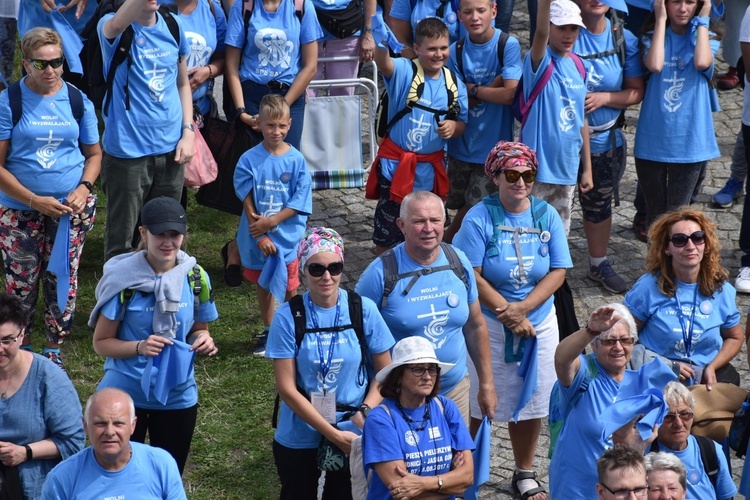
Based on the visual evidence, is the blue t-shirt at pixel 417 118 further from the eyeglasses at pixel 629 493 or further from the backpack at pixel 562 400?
the eyeglasses at pixel 629 493

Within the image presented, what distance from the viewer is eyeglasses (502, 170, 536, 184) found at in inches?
278

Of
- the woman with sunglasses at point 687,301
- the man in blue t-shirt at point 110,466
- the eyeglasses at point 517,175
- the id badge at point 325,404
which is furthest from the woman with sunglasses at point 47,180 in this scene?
the woman with sunglasses at point 687,301

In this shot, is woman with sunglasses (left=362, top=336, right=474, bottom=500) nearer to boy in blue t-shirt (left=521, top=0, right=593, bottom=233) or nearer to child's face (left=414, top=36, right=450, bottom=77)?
boy in blue t-shirt (left=521, top=0, right=593, bottom=233)

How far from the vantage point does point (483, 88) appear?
8.94m

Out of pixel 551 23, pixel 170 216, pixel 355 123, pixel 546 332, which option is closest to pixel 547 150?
pixel 551 23

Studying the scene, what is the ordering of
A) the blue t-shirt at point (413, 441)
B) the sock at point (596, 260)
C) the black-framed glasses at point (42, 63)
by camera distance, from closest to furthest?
the blue t-shirt at point (413, 441) → the black-framed glasses at point (42, 63) → the sock at point (596, 260)

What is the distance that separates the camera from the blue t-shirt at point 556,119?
8.54 meters

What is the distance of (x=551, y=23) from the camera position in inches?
329

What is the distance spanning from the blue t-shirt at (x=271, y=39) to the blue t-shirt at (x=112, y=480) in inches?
169

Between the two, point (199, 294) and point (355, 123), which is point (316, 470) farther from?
point (355, 123)

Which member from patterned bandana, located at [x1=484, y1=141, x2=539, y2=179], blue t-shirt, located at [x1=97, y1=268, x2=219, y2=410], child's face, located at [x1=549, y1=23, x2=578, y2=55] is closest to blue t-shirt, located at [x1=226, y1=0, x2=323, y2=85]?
child's face, located at [x1=549, y1=23, x2=578, y2=55]

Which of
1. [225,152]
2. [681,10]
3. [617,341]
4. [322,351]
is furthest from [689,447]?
[225,152]

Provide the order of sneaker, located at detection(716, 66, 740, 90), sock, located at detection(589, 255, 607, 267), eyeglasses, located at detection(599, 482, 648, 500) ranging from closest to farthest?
eyeglasses, located at detection(599, 482, 648, 500) < sock, located at detection(589, 255, 607, 267) < sneaker, located at detection(716, 66, 740, 90)

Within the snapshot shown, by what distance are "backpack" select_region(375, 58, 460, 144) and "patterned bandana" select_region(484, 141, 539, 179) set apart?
5.01 feet
